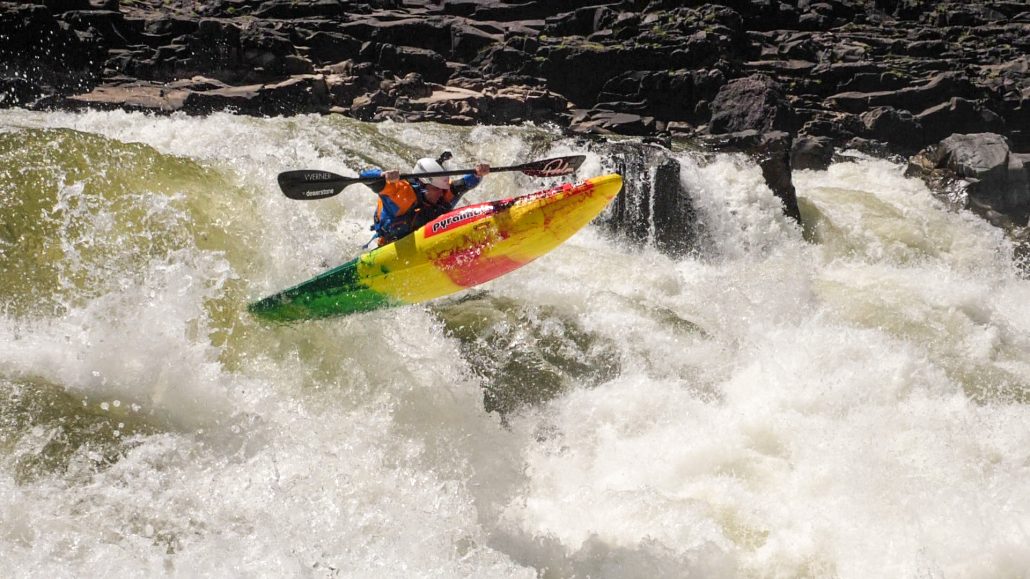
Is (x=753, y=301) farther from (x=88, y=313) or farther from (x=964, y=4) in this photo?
(x=964, y=4)

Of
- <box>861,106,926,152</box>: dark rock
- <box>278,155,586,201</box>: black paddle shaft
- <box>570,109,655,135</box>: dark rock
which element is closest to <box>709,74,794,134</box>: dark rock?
<box>570,109,655,135</box>: dark rock

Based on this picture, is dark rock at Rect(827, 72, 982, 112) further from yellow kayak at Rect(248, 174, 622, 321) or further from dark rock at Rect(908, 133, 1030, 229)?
yellow kayak at Rect(248, 174, 622, 321)

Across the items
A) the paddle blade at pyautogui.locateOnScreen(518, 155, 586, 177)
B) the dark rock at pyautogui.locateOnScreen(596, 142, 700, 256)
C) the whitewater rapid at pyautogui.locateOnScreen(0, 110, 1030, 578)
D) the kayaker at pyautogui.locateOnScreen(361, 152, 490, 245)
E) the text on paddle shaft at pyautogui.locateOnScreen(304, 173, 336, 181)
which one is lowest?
the dark rock at pyautogui.locateOnScreen(596, 142, 700, 256)

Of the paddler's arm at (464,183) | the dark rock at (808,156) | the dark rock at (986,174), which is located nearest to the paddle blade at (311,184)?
the paddler's arm at (464,183)

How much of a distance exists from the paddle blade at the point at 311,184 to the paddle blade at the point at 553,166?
1305mm

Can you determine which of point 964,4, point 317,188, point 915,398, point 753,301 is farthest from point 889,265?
point 964,4

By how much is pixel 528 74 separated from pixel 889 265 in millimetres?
9920

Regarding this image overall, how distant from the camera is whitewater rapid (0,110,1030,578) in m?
3.94

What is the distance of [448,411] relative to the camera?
18.1 ft

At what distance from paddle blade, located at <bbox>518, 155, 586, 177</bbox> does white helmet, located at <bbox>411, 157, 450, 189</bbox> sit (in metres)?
0.59

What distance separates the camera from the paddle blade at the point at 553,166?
19.4ft

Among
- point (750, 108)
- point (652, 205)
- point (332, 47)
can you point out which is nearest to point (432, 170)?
point (652, 205)

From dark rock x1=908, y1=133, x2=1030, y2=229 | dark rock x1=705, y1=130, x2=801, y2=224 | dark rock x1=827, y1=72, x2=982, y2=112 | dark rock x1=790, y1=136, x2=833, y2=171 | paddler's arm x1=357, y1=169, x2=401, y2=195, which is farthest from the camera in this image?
dark rock x1=827, y1=72, x2=982, y2=112

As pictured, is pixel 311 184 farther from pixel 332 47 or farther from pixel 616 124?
pixel 332 47
